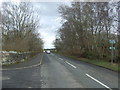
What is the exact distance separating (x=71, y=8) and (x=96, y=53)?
1024 cm

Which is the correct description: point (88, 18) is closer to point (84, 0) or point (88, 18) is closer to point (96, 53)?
point (84, 0)

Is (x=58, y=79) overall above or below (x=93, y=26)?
below

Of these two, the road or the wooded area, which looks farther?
the wooded area

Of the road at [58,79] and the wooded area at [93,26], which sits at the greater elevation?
the wooded area at [93,26]

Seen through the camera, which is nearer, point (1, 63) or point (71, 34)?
point (1, 63)

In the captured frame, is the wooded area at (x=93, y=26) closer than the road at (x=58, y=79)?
No

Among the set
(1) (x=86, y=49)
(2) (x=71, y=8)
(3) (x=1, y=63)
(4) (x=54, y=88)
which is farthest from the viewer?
(1) (x=86, y=49)

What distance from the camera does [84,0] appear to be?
3750 cm

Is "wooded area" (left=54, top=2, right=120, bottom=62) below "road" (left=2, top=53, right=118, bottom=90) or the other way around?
the other way around

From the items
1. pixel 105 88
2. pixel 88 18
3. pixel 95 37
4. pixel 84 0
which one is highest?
pixel 84 0

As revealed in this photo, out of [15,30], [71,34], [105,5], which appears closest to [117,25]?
[105,5]

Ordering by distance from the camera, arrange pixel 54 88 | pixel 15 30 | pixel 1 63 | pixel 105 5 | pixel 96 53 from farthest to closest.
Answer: pixel 15 30
pixel 96 53
pixel 105 5
pixel 1 63
pixel 54 88

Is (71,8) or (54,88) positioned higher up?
(71,8)

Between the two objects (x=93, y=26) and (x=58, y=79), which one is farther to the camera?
(x=93, y=26)
